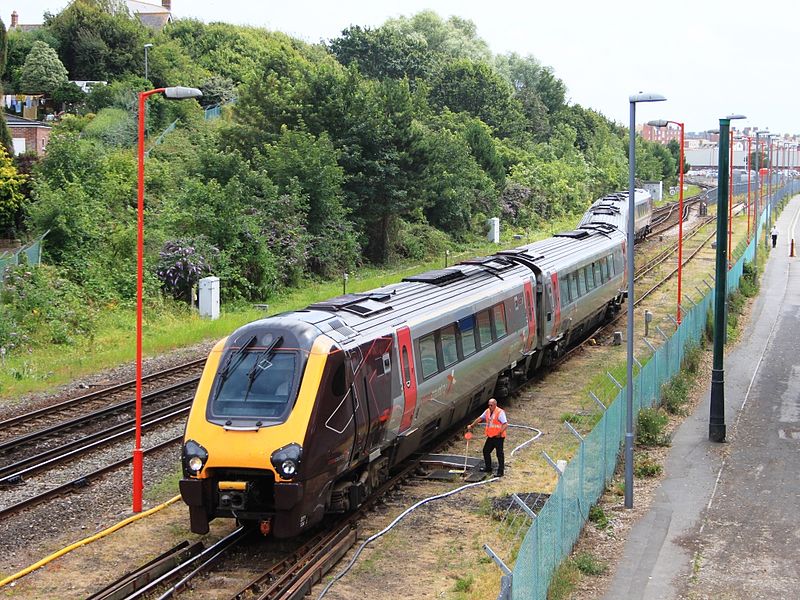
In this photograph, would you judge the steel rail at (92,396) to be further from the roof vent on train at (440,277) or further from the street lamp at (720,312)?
the street lamp at (720,312)

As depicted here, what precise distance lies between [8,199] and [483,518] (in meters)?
25.6

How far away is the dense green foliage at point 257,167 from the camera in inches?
1348

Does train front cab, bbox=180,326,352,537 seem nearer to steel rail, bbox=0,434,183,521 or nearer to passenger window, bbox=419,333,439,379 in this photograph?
passenger window, bbox=419,333,439,379

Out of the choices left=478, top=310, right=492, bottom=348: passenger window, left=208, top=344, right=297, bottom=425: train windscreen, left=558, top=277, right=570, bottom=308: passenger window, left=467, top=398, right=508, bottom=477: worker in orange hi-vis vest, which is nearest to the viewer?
left=208, top=344, right=297, bottom=425: train windscreen

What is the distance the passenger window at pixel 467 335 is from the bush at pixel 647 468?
3782 mm

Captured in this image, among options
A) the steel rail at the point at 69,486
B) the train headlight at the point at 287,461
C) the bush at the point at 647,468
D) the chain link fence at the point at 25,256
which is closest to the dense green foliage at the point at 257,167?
the chain link fence at the point at 25,256

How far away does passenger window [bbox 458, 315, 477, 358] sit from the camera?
19359 millimetres

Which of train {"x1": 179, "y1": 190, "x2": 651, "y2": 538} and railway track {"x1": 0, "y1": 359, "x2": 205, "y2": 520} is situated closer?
train {"x1": 179, "y1": 190, "x2": 651, "y2": 538}

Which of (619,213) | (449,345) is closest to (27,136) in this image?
(619,213)

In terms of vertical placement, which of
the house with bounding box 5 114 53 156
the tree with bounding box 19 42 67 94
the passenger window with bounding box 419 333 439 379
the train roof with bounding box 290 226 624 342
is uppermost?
the tree with bounding box 19 42 67 94

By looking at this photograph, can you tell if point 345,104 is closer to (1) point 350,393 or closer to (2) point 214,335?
(2) point 214,335

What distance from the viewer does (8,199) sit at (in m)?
35.2

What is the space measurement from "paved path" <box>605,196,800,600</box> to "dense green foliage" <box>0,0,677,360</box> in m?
18.1

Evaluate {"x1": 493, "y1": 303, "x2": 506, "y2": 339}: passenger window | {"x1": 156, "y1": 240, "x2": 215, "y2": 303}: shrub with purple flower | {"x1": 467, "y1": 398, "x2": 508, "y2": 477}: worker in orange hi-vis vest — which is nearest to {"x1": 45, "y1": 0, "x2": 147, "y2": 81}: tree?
{"x1": 156, "y1": 240, "x2": 215, "y2": 303}: shrub with purple flower
